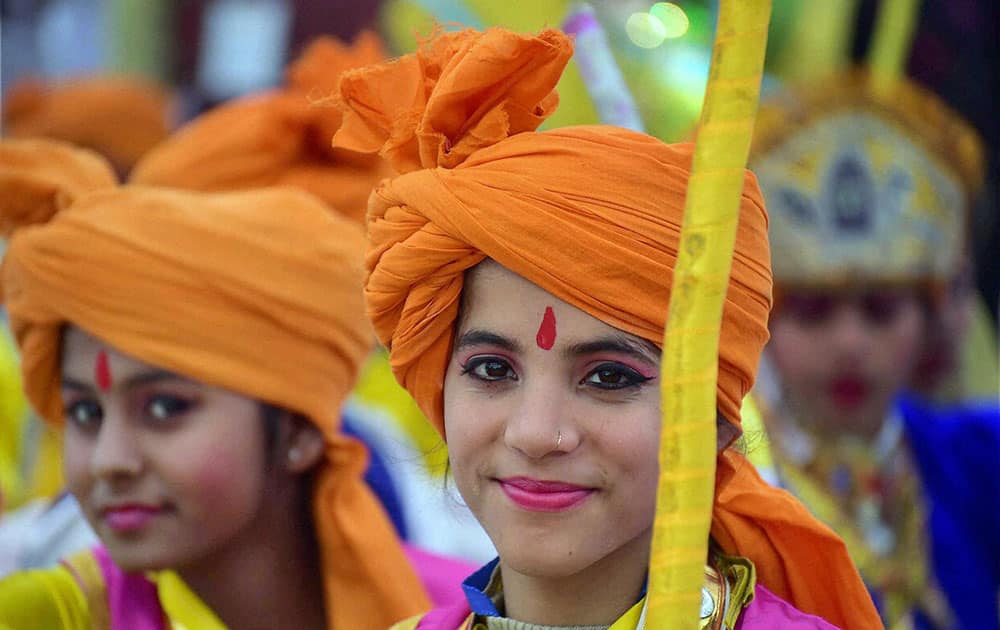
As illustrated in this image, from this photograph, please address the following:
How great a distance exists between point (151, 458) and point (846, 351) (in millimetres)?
2985

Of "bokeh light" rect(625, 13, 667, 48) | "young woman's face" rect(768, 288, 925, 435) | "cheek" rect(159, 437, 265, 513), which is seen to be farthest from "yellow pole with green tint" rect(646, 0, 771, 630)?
"young woman's face" rect(768, 288, 925, 435)

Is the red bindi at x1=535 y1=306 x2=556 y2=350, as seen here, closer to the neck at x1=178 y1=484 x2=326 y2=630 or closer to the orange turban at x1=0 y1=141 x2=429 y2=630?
the orange turban at x1=0 y1=141 x2=429 y2=630

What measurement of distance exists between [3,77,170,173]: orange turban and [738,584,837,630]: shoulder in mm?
4931

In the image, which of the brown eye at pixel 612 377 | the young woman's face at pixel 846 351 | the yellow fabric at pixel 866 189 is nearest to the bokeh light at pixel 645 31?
the yellow fabric at pixel 866 189

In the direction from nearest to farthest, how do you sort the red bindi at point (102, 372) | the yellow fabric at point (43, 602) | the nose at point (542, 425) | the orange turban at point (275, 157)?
the nose at point (542, 425), the yellow fabric at point (43, 602), the red bindi at point (102, 372), the orange turban at point (275, 157)

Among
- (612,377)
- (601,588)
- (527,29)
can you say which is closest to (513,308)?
(612,377)

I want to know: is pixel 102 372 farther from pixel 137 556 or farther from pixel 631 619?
pixel 631 619

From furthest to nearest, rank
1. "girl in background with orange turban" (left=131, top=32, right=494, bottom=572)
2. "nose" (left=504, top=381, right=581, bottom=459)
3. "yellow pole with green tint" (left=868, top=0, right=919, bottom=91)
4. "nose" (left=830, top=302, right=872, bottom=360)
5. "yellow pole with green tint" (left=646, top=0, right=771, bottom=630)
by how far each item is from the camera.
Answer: "yellow pole with green tint" (left=868, top=0, right=919, bottom=91), "nose" (left=830, top=302, right=872, bottom=360), "girl in background with orange turban" (left=131, top=32, right=494, bottom=572), "nose" (left=504, top=381, right=581, bottom=459), "yellow pole with green tint" (left=646, top=0, right=771, bottom=630)

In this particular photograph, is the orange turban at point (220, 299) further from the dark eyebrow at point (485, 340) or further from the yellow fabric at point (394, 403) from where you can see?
the yellow fabric at point (394, 403)

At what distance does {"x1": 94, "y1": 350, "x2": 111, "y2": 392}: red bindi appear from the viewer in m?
3.39

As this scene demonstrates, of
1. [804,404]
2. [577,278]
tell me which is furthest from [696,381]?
[804,404]

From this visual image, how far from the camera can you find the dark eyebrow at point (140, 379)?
339 centimetres

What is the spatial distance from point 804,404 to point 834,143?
0.97 meters

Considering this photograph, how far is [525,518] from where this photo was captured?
2.38m
